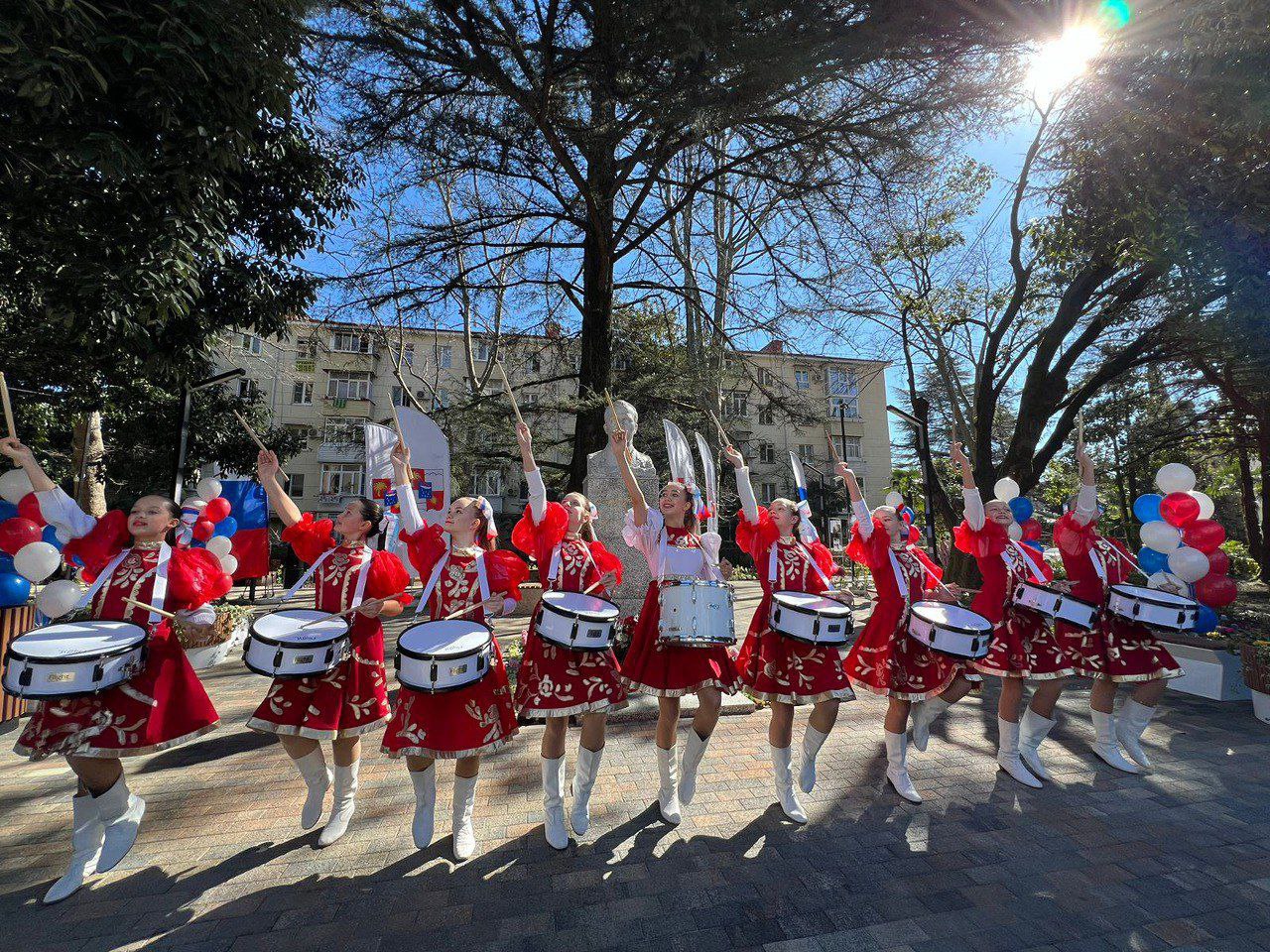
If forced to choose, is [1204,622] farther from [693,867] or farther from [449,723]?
[449,723]

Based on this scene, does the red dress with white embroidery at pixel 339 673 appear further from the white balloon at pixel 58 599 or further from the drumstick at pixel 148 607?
the white balloon at pixel 58 599

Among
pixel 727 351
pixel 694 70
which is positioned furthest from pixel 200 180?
pixel 727 351

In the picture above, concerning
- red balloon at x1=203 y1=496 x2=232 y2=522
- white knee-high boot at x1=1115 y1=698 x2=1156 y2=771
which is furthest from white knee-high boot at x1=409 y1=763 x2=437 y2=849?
white knee-high boot at x1=1115 y1=698 x2=1156 y2=771

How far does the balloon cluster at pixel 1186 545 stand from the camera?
17.6 ft

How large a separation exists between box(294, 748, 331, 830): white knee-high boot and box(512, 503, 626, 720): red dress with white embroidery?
1212 mm

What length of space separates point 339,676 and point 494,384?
60.5 ft

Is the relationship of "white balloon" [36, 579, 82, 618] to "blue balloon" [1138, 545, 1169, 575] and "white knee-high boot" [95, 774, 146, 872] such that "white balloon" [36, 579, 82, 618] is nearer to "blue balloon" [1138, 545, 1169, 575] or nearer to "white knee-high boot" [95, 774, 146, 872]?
"white knee-high boot" [95, 774, 146, 872]

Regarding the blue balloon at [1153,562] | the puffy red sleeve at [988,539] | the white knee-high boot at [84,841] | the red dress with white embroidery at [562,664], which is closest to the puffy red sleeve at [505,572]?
the red dress with white embroidery at [562,664]

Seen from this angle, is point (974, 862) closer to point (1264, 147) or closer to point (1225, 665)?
point (1264, 147)

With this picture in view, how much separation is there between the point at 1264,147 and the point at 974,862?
18.1 ft

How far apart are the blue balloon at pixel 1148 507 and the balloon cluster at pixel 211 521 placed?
8362mm

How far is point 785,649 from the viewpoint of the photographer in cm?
383

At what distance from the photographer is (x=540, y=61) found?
787 cm

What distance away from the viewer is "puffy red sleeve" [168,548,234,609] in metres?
3.43
